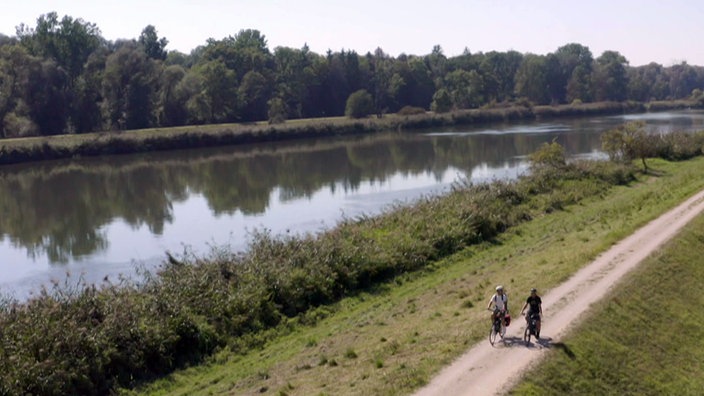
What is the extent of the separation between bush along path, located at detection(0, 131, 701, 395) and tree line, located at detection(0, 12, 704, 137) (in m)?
64.4

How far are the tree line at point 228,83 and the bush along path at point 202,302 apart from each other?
211 ft

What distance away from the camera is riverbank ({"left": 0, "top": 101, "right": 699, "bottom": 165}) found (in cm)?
7238

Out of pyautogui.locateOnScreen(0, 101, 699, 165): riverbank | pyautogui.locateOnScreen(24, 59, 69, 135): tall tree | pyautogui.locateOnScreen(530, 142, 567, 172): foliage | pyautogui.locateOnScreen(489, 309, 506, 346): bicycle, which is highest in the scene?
pyautogui.locateOnScreen(24, 59, 69, 135): tall tree

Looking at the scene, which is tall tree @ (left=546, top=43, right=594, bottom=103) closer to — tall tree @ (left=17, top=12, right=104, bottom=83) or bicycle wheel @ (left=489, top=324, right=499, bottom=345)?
tall tree @ (left=17, top=12, right=104, bottom=83)

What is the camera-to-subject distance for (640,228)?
29.7 meters

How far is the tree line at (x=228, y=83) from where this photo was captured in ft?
281

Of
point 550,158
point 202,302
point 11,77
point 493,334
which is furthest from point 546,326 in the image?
point 11,77

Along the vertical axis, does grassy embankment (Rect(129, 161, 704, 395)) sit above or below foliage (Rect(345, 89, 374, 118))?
below

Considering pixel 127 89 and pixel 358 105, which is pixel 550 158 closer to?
pixel 127 89

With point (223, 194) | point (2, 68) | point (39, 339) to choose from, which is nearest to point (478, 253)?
point (39, 339)

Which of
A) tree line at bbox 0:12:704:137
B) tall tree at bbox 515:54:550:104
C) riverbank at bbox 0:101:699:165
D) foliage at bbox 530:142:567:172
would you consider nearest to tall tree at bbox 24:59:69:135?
tree line at bbox 0:12:704:137

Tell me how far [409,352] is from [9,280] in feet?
64.3

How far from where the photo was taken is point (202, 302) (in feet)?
70.7

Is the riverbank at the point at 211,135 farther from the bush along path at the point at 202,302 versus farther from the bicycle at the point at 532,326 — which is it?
the bicycle at the point at 532,326
